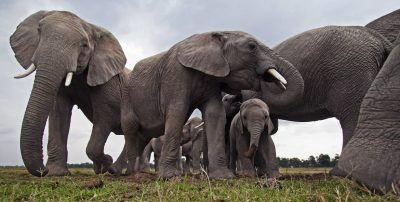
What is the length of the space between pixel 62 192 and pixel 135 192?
26.1 inches

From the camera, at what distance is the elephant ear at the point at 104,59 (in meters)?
7.44

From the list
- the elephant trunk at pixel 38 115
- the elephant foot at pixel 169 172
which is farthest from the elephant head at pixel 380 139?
the elephant trunk at pixel 38 115

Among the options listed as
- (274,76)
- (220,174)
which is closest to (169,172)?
(220,174)

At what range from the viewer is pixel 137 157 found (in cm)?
759

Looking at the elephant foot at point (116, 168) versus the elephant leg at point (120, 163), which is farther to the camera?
the elephant leg at point (120, 163)

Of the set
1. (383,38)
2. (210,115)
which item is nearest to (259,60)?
(210,115)

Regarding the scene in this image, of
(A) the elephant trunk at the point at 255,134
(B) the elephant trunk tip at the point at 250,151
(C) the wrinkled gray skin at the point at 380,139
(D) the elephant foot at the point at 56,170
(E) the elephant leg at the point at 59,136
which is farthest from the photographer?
(E) the elephant leg at the point at 59,136

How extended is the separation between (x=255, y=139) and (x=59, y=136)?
3176mm

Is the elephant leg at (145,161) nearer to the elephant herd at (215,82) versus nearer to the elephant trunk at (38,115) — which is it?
the elephant herd at (215,82)

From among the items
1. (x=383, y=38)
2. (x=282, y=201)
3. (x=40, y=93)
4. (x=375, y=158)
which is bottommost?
(x=282, y=201)

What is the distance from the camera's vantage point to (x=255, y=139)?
6.36 m

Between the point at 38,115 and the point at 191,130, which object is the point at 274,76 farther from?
the point at 191,130

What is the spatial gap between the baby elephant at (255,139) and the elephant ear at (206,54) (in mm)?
1134

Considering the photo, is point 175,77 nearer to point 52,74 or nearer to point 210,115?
point 210,115
